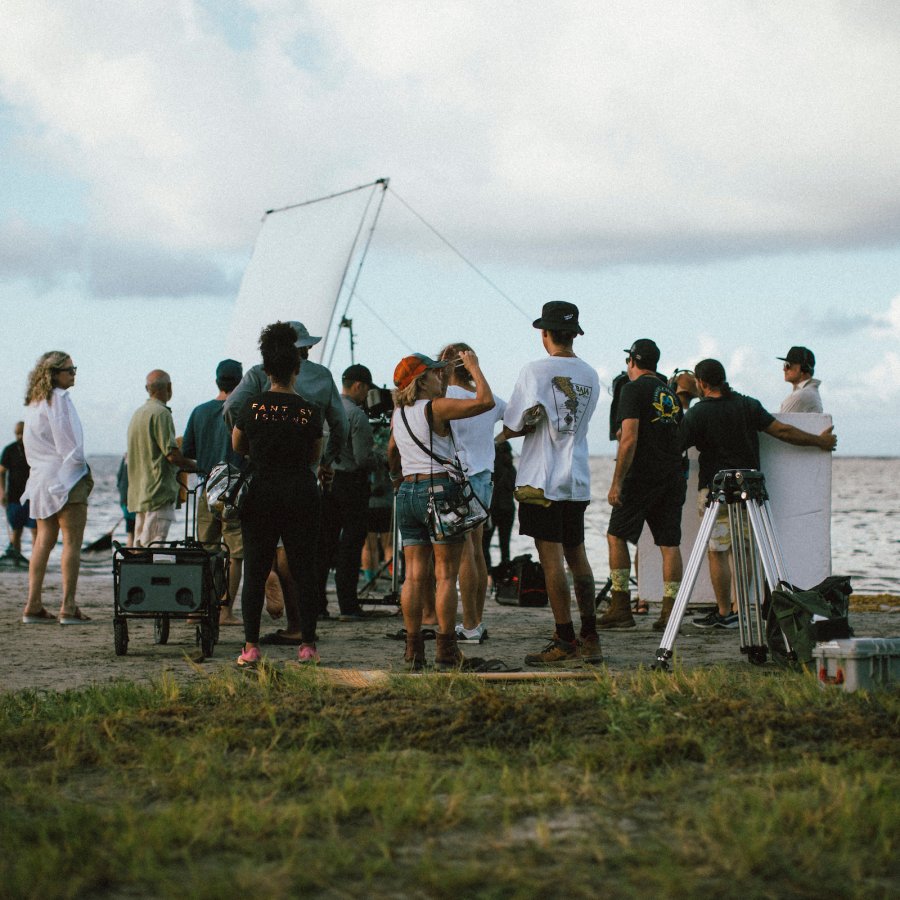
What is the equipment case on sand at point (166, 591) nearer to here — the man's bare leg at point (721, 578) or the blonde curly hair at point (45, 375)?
the blonde curly hair at point (45, 375)

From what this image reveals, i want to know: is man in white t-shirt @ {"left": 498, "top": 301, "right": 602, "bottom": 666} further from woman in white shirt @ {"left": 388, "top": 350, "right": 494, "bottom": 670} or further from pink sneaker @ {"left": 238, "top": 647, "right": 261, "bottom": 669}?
pink sneaker @ {"left": 238, "top": 647, "right": 261, "bottom": 669}

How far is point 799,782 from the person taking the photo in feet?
12.9

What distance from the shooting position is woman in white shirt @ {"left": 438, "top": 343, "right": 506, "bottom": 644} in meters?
7.68

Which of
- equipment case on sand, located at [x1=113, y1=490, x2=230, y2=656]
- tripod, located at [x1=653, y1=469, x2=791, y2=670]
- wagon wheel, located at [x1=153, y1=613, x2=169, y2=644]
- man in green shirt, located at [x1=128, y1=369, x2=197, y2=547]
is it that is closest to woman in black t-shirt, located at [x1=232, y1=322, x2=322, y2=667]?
equipment case on sand, located at [x1=113, y1=490, x2=230, y2=656]

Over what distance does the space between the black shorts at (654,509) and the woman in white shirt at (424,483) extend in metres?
2.54

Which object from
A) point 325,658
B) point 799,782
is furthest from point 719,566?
point 799,782

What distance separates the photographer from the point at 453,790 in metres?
3.87

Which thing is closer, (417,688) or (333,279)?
(417,688)

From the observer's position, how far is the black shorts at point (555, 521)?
6871 mm

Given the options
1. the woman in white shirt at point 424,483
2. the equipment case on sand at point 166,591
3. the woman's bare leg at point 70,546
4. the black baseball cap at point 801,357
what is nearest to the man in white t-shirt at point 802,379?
the black baseball cap at point 801,357

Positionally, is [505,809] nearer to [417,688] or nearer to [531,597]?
[417,688]

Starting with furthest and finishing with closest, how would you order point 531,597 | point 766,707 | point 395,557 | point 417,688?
point 531,597 → point 395,557 → point 417,688 → point 766,707

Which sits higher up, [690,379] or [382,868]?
[690,379]

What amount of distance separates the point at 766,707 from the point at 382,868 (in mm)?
2222
